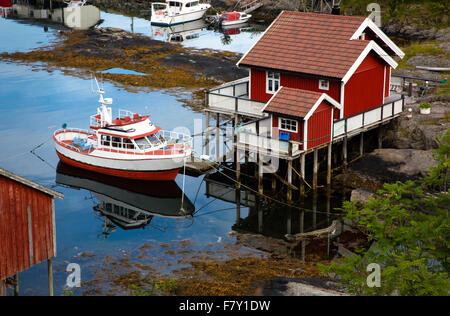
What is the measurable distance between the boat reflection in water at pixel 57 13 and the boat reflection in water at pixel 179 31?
9180mm

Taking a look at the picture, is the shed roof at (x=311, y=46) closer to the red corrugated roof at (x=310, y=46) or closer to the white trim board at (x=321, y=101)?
the red corrugated roof at (x=310, y=46)

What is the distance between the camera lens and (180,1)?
9475 cm

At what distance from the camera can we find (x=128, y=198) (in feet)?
126

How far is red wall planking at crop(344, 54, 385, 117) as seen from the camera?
37375mm

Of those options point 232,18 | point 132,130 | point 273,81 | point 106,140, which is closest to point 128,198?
point 132,130

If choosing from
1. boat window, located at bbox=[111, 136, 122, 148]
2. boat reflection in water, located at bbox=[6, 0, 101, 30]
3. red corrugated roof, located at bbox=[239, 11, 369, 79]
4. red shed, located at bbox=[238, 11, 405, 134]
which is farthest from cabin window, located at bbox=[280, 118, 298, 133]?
boat reflection in water, located at bbox=[6, 0, 101, 30]

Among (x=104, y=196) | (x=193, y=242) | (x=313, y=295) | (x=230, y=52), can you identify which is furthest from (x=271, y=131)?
(x=230, y=52)

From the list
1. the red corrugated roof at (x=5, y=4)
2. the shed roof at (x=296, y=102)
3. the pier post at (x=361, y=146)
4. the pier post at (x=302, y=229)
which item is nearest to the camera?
the pier post at (x=302, y=229)

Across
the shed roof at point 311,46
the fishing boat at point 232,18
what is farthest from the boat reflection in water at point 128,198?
the fishing boat at point 232,18

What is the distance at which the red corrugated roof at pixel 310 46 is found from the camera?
120ft

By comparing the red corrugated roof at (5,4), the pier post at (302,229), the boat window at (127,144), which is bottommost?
the pier post at (302,229)

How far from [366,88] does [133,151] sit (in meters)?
14.3

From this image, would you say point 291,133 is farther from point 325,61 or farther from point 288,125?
point 325,61

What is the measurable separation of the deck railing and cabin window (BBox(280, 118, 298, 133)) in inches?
113
